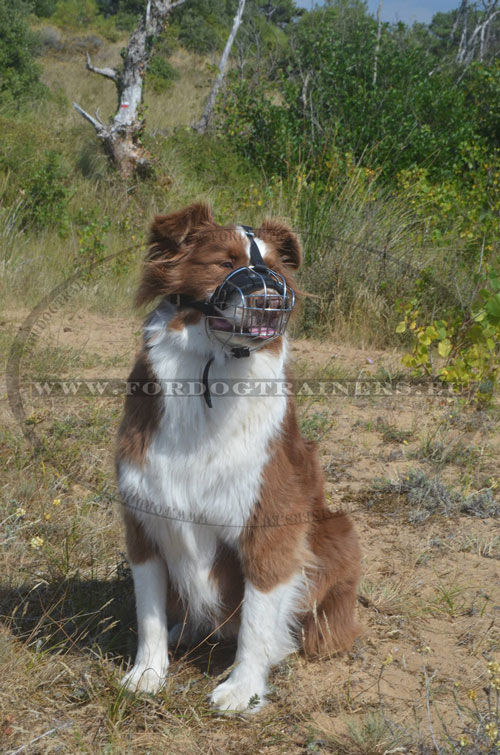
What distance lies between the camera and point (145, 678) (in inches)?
99.7

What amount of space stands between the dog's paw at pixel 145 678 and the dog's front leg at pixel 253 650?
21cm

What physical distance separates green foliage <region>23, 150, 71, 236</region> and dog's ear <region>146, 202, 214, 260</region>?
680cm

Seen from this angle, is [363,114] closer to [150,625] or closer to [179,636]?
[179,636]

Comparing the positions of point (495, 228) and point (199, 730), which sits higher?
point (495, 228)

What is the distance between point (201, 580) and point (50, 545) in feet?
3.71

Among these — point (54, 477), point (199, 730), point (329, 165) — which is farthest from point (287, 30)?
point (199, 730)

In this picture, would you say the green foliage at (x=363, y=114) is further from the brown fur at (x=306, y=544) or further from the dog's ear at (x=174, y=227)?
the brown fur at (x=306, y=544)

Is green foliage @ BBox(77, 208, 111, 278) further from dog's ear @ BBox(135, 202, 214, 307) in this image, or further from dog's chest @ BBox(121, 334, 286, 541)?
dog's chest @ BBox(121, 334, 286, 541)

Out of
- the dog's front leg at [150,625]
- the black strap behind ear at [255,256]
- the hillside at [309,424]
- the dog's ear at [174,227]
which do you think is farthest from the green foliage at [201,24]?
the dog's front leg at [150,625]

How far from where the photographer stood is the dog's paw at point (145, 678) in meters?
2.50

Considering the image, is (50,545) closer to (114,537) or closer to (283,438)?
(114,537)

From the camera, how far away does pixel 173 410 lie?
2.37 m

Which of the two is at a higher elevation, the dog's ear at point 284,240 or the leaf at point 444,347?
the dog's ear at point 284,240

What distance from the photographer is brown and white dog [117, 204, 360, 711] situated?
2381 millimetres
